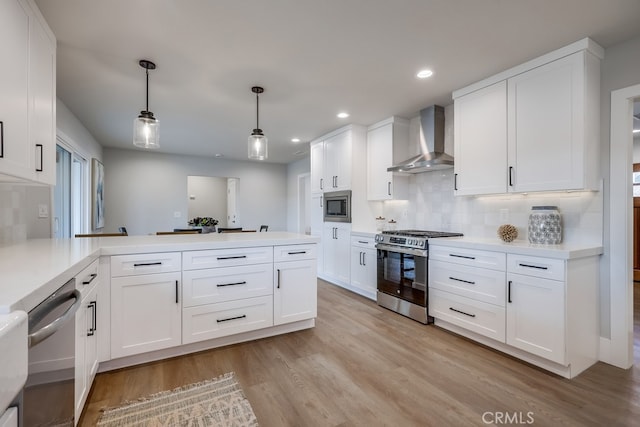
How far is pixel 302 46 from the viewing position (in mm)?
2354

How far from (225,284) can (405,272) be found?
6.45 ft

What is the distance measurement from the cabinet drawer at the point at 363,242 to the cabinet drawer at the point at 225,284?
5.59ft

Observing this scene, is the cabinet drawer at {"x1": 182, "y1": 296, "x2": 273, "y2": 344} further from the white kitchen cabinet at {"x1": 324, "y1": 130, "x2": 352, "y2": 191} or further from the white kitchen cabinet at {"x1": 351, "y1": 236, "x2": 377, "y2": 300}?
the white kitchen cabinet at {"x1": 324, "y1": 130, "x2": 352, "y2": 191}

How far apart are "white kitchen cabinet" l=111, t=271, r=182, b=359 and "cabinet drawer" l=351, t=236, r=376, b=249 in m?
2.44

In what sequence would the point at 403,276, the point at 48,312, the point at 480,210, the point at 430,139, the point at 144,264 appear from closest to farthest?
1. the point at 48,312
2. the point at 144,264
3. the point at 480,210
4. the point at 403,276
5. the point at 430,139

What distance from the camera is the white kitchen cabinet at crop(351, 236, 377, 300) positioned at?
3.98 m

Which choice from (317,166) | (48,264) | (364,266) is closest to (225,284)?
(48,264)

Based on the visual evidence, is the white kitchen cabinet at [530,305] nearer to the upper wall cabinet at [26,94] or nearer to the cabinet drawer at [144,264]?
the cabinet drawer at [144,264]

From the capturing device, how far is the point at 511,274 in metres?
2.42

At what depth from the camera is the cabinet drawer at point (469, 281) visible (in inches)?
98.9

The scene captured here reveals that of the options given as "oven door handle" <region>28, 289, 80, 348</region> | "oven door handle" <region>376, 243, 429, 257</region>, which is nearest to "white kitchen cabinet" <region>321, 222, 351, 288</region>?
"oven door handle" <region>376, 243, 429, 257</region>

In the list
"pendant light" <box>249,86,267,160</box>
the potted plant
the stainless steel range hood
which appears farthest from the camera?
the potted plant

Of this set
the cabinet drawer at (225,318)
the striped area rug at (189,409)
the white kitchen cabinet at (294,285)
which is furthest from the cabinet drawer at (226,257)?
the striped area rug at (189,409)

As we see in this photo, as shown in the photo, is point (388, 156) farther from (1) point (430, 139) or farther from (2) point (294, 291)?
(2) point (294, 291)
